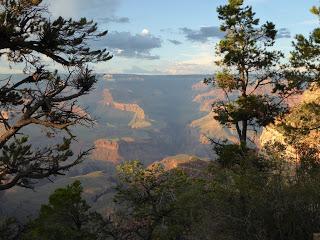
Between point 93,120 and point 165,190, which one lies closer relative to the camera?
point 93,120

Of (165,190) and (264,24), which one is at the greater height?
(264,24)

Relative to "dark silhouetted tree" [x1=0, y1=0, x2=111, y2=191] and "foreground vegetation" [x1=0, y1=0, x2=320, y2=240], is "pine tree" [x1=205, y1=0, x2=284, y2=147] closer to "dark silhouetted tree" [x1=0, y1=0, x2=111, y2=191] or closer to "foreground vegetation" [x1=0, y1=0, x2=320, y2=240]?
"foreground vegetation" [x1=0, y1=0, x2=320, y2=240]

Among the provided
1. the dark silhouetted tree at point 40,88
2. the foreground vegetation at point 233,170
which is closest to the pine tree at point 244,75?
the foreground vegetation at point 233,170

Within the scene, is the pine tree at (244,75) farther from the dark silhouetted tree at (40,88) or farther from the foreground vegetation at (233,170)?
the dark silhouetted tree at (40,88)

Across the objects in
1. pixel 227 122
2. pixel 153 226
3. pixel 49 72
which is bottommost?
pixel 153 226

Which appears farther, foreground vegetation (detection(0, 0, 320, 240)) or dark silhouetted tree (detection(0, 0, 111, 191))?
foreground vegetation (detection(0, 0, 320, 240))

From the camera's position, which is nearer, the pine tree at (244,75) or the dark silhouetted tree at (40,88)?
the dark silhouetted tree at (40,88)

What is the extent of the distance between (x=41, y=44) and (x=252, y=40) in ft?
66.2

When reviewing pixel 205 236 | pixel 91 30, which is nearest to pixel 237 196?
pixel 205 236

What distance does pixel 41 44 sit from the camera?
1673 cm

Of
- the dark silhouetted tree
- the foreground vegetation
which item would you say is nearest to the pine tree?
the foreground vegetation

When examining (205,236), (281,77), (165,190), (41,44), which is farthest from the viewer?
(165,190)

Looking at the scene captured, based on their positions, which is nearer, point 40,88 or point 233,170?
point 40,88

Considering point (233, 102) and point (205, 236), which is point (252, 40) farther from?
point (205, 236)
